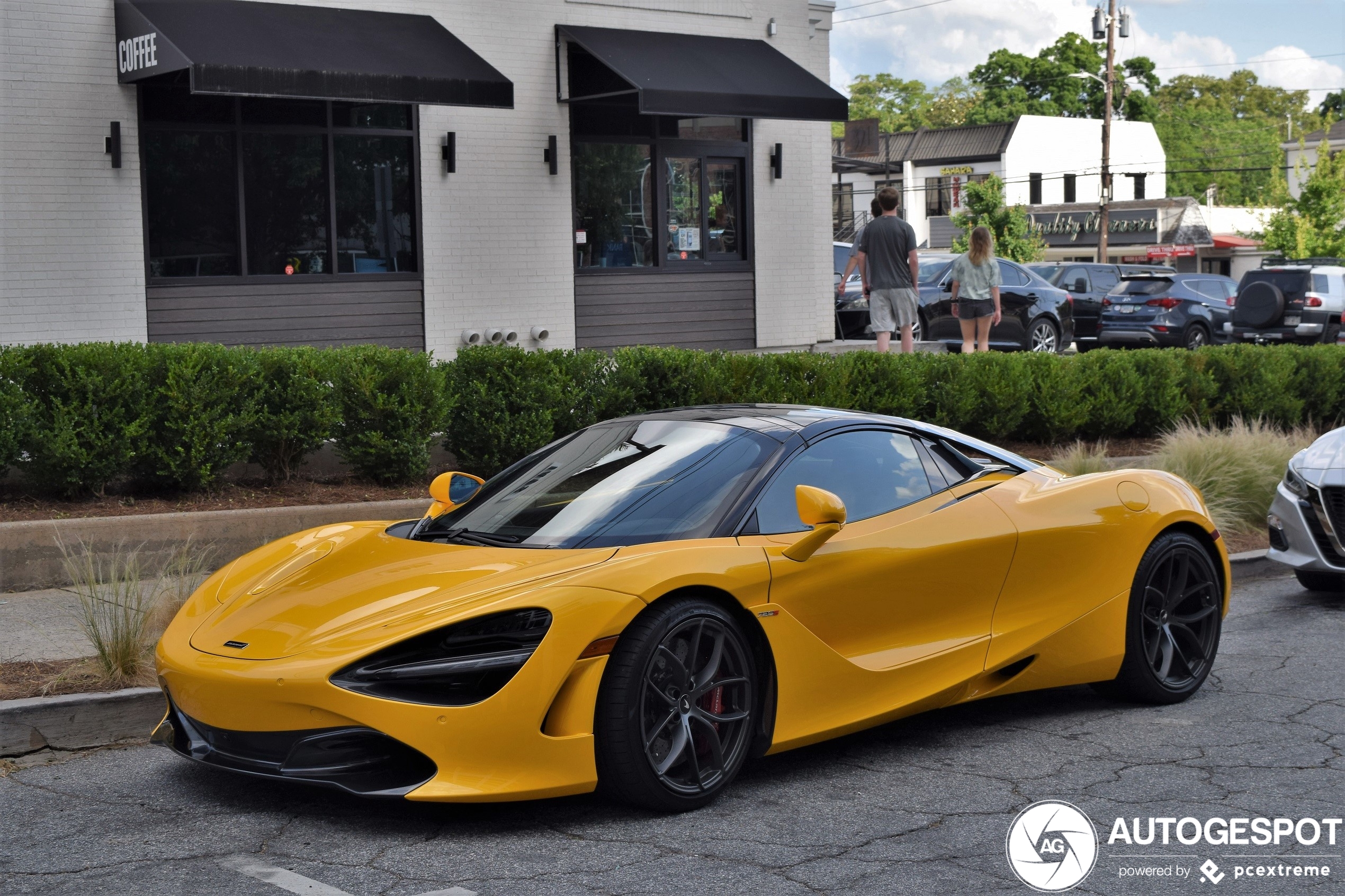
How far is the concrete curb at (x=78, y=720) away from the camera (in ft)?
18.1

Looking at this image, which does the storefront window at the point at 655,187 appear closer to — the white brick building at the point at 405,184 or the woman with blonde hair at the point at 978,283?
the white brick building at the point at 405,184

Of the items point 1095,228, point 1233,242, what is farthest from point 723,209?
point 1233,242

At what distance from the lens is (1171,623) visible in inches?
243

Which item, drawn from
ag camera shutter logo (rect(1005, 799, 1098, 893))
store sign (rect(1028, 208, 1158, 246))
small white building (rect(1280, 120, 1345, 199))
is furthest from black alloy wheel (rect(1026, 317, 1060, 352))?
small white building (rect(1280, 120, 1345, 199))

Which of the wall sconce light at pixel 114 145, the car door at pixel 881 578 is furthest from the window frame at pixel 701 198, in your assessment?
the car door at pixel 881 578

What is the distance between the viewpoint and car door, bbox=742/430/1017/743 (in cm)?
496

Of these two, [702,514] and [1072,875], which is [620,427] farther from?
[1072,875]

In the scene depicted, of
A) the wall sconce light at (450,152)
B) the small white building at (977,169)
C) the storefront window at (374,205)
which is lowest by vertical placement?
the storefront window at (374,205)

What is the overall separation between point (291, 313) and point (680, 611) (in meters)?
10.6

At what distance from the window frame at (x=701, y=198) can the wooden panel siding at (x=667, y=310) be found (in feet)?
0.24

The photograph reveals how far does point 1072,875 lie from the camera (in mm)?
4180

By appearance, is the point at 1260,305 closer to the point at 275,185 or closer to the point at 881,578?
the point at 275,185

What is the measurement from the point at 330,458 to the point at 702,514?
5.56m

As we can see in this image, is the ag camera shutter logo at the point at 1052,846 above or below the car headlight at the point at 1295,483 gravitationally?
below
